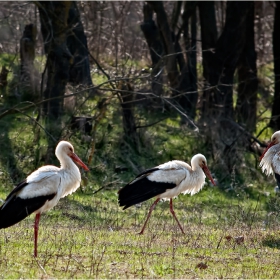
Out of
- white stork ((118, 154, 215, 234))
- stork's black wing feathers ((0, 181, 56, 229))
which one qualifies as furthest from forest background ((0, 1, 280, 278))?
white stork ((118, 154, 215, 234))

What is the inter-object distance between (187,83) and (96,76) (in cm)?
249

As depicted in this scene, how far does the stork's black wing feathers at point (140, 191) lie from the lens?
966 centimetres

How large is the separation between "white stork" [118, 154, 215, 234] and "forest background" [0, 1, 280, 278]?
44 cm

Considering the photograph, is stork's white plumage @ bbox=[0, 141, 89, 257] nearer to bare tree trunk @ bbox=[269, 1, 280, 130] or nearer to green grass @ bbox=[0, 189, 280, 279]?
green grass @ bbox=[0, 189, 280, 279]

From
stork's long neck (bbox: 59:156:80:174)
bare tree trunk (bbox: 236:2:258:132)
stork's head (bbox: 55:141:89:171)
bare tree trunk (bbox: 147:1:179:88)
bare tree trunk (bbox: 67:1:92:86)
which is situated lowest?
bare tree trunk (bbox: 236:2:258:132)

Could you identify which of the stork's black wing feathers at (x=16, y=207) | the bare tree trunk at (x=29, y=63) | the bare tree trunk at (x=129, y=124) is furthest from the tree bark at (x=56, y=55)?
the stork's black wing feathers at (x=16, y=207)

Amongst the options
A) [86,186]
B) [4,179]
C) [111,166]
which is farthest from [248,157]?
[4,179]

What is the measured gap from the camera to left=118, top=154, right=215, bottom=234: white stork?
31.9 ft

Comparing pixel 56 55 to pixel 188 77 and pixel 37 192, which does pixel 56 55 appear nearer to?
pixel 188 77

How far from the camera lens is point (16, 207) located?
7809 millimetres

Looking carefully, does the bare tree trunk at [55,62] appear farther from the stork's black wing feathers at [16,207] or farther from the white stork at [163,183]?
the stork's black wing feathers at [16,207]

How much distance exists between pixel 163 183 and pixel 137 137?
514cm

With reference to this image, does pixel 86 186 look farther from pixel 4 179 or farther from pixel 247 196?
pixel 247 196

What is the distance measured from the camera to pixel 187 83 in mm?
17016
